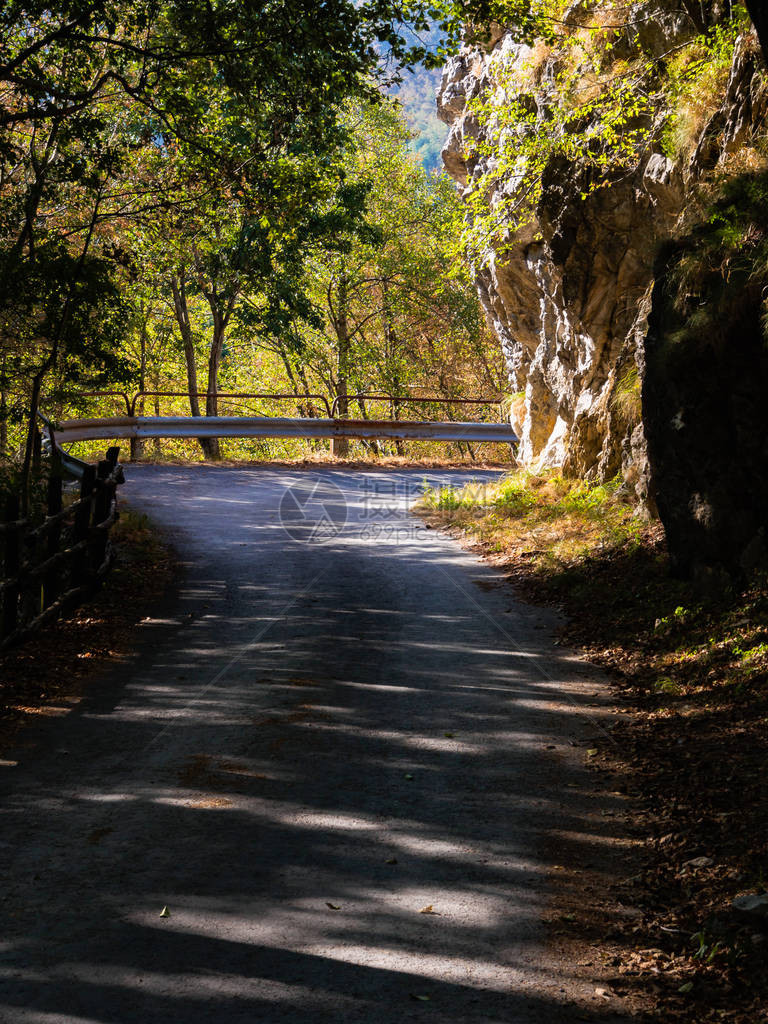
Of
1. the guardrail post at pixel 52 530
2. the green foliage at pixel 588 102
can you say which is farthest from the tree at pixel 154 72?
the green foliage at pixel 588 102

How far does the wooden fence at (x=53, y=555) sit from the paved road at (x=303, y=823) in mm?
984

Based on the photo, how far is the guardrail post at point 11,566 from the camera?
7848 mm

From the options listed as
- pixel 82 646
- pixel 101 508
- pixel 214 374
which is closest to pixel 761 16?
pixel 82 646

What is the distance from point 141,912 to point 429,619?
5.81 metres

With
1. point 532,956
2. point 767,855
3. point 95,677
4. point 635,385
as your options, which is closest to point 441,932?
point 532,956

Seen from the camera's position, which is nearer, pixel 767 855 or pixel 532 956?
pixel 532 956

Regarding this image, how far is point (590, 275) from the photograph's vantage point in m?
14.4

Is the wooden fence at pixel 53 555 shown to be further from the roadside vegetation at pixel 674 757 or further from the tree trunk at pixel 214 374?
the tree trunk at pixel 214 374

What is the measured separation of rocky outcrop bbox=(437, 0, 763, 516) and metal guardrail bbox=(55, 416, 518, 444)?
5209 millimetres

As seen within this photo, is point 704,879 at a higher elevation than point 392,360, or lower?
lower

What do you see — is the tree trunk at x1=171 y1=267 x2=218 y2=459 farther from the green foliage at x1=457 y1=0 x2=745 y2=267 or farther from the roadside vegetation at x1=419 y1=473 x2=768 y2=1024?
the roadside vegetation at x1=419 y1=473 x2=768 y2=1024

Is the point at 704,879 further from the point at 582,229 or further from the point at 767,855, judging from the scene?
the point at 582,229

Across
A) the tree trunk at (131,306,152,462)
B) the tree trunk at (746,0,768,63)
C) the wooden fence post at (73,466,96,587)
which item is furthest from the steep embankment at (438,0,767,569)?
the tree trunk at (131,306,152,462)

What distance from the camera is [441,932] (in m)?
4.17
